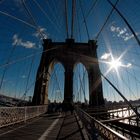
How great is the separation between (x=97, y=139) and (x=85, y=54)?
115 feet

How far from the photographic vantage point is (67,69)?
125ft

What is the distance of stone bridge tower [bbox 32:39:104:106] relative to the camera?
33872 millimetres

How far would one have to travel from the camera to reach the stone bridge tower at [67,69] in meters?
33.9

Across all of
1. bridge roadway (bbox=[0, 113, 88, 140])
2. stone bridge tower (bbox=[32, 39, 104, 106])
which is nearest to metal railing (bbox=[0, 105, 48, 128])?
bridge roadway (bbox=[0, 113, 88, 140])

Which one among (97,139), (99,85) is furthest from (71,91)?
(97,139)

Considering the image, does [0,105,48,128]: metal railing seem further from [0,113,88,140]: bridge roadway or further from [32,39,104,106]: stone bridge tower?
[32,39,104,106]: stone bridge tower

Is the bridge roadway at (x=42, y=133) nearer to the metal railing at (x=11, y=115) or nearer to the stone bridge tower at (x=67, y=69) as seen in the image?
the metal railing at (x=11, y=115)

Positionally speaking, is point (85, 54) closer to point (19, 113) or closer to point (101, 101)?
point (101, 101)

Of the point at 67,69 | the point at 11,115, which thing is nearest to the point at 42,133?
the point at 11,115

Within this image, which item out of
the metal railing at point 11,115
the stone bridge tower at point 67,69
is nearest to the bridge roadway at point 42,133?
the metal railing at point 11,115

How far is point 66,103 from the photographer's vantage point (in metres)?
33.1

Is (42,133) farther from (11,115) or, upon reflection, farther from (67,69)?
(67,69)

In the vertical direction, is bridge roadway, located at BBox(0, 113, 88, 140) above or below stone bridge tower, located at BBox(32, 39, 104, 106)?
below

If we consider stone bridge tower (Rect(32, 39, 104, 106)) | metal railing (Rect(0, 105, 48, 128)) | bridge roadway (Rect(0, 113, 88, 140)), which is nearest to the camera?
bridge roadway (Rect(0, 113, 88, 140))
